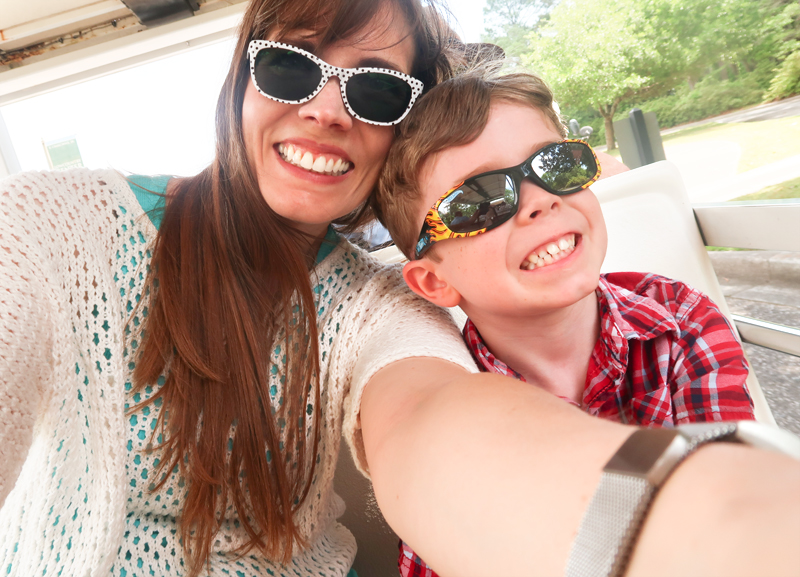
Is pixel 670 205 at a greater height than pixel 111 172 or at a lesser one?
lesser

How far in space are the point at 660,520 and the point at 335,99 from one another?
85 cm

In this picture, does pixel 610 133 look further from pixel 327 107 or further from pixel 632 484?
pixel 632 484

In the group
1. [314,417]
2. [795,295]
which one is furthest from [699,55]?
[314,417]

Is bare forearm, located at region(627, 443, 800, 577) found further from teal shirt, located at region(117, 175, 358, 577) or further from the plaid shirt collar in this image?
teal shirt, located at region(117, 175, 358, 577)

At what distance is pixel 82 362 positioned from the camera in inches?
32.8

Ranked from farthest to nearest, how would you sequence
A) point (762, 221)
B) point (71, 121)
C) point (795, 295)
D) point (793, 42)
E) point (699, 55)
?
point (71, 121) < point (699, 55) < point (793, 42) < point (795, 295) < point (762, 221)

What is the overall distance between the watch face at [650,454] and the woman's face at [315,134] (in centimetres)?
73

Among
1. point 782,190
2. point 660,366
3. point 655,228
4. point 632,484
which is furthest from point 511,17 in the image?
point 632,484

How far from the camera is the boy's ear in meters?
1.00

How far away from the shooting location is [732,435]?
312 millimetres

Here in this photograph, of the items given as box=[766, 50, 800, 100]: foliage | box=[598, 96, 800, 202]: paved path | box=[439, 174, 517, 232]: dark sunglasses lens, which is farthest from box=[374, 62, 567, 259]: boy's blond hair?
box=[766, 50, 800, 100]: foliage

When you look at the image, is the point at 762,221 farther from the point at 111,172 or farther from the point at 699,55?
the point at 699,55

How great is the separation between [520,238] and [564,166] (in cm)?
17

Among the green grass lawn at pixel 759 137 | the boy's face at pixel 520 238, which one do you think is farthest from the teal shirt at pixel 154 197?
the green grass lawn at pixel 759 137
